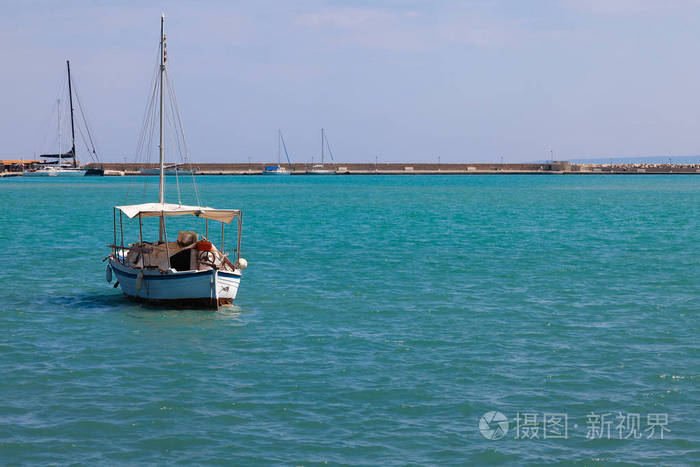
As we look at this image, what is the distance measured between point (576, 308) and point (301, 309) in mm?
8063

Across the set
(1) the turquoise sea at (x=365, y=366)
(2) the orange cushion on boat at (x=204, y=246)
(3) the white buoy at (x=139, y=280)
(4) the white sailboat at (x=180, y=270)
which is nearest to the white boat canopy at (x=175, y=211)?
(4) the white sailboat at (x=180, y=270)

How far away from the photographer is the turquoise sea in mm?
13766

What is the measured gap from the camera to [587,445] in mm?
13711

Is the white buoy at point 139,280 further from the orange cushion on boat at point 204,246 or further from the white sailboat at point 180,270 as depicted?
the orange cushion on boat at point 204,246

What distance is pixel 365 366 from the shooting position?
18.2 meters

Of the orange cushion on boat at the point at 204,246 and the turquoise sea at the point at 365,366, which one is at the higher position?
the orange cushion on boat at the point at 204,246

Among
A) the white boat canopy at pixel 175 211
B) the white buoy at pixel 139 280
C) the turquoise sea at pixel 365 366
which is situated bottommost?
the turquoise sea at pixel 365 366

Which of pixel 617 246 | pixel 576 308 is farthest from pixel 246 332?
pixel 617 246

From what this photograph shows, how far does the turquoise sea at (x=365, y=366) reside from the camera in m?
13.8

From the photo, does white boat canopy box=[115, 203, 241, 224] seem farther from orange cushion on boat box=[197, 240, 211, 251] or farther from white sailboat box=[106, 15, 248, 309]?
orange cushion on boat box=[197, 240, 211, 251]

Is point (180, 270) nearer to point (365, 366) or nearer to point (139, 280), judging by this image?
point (139, 280)

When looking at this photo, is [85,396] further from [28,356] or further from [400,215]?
[400,215]

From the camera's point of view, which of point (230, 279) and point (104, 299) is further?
point (104, 299)

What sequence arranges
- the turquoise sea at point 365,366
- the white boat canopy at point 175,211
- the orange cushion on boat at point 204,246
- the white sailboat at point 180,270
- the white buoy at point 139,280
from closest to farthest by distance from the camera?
the turquoise sea at point 365,366, the white sailboat at point 180,270, the orange cushion on boat at point 204,246, the white buoy at point 139,280, the white boat canopy at point 175,211
